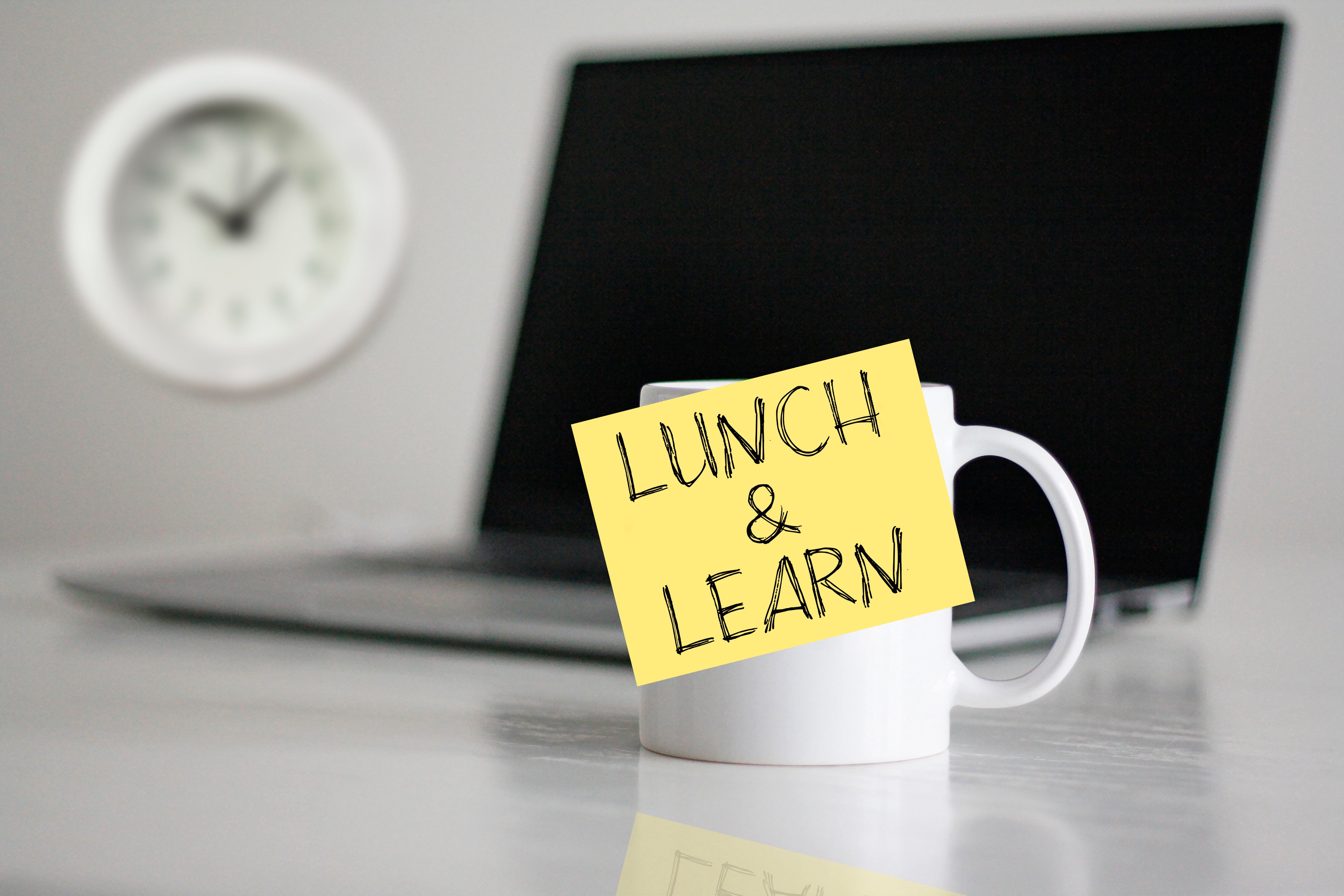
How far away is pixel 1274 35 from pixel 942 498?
17.0 inches

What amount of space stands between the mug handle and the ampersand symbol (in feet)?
0.20

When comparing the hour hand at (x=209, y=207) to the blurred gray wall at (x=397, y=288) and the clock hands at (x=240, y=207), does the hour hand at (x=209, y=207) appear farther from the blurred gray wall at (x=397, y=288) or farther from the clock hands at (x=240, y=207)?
the blurred gray wall at (x=397, y=288)

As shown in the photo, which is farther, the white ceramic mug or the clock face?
the clock face

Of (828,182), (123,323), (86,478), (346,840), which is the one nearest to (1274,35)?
(828,182)

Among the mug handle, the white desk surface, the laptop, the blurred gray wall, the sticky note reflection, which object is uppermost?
the blurred gray wall

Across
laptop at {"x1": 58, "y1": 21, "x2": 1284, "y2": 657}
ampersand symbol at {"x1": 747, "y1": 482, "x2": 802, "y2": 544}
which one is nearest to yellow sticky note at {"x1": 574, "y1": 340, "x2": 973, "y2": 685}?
ampersand symbol at {"x1": 747, "y1": 482, "x2": 802, "y2": 544}

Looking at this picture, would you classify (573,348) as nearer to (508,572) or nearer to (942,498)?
(508,572)

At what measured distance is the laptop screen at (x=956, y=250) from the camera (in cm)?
66

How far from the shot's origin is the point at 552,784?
0.39 metres

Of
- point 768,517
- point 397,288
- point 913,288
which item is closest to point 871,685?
point 768,517

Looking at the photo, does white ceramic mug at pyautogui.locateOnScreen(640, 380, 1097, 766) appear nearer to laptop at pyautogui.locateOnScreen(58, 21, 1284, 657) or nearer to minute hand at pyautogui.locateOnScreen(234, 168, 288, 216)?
laptop at pyautogui.locateOnScreen(58, 21, 1284, 657)

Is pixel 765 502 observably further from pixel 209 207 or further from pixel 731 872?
pixel 209 207

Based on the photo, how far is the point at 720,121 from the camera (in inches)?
32.0

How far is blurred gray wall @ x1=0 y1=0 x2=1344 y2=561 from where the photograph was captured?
5.18ft
